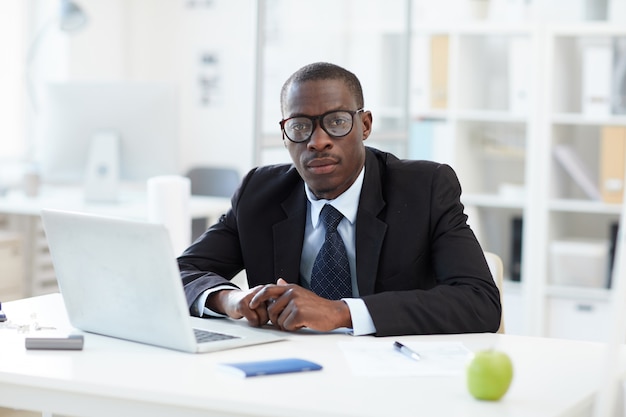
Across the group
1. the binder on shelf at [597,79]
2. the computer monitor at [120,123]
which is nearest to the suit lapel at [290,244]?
the computer monitor at [120,123]

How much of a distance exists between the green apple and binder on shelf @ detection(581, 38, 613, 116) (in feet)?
10.9

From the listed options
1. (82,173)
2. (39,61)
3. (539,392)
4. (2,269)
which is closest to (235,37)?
(39,61)

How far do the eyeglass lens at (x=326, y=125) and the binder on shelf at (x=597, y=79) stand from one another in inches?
107

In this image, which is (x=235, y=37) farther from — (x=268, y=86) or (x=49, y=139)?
(x=268, y=86)

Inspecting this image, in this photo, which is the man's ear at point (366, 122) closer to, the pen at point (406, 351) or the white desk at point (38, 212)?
the pen at point (406, 351)

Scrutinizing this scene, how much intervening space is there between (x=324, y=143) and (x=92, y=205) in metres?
2.39

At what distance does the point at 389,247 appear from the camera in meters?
2.03

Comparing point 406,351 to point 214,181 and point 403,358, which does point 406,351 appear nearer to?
point 403,358

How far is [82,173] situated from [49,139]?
205mm

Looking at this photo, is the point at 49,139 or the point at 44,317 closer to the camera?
the point at 44,317

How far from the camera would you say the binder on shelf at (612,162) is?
14.2 ft

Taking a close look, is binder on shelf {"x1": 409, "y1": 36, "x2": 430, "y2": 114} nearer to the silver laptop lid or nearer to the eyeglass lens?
the eyeglass lens

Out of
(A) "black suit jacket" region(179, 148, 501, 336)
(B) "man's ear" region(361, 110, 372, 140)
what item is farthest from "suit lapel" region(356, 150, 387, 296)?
(B) "man's ear" region(361, 110, 372, 140)

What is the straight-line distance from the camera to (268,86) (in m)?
3.28
